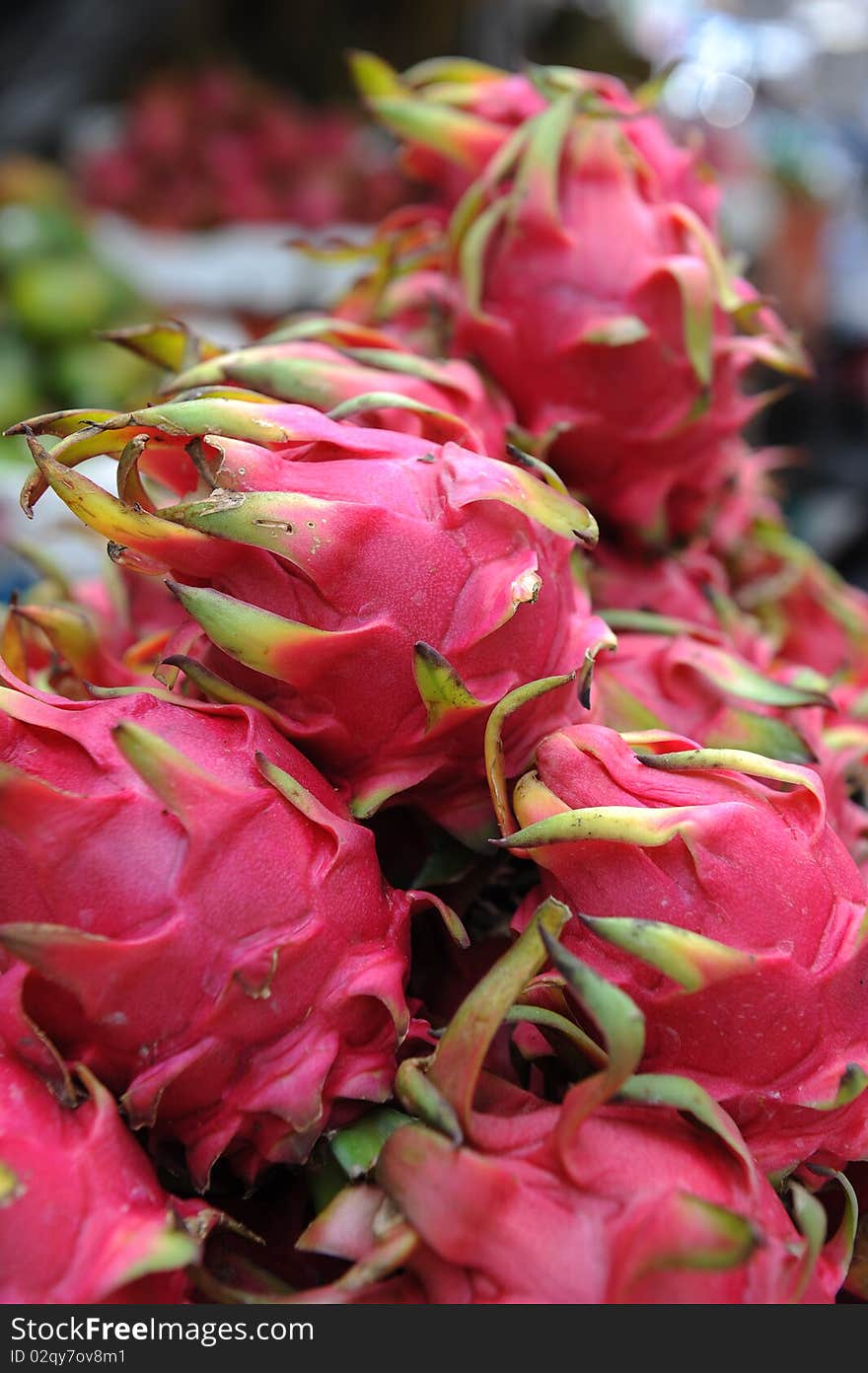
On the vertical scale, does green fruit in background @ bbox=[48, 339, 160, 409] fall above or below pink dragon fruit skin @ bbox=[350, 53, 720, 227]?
below

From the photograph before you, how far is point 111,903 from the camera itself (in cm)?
57

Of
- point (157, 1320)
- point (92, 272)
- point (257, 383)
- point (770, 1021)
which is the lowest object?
point (92, 272)

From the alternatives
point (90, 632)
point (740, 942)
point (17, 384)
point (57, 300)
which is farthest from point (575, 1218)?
point (57, 300)

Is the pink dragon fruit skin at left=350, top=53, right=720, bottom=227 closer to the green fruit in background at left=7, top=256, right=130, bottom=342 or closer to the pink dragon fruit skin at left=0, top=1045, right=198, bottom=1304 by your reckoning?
the pink dragon fruit skin at left=0, top=1045, right=198, bottom=1304

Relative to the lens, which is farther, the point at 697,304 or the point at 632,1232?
the point at 697,304

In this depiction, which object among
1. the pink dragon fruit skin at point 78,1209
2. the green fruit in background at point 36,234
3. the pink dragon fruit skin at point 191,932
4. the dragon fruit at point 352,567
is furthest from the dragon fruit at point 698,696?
the green fruit in background at point 36,234

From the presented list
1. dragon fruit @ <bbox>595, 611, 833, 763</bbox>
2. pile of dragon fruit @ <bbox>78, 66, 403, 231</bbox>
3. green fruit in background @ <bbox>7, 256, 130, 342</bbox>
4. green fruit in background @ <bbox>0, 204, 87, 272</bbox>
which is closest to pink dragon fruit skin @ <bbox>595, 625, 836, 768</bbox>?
dragon fruit @ <bbox>595, 611, 833, 763</bbox>

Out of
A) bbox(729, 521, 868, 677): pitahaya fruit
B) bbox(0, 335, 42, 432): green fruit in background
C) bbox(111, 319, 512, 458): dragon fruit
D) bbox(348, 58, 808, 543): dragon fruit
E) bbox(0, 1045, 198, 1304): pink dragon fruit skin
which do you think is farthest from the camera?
bbox(0, 335, 42, 432): green fruit in background

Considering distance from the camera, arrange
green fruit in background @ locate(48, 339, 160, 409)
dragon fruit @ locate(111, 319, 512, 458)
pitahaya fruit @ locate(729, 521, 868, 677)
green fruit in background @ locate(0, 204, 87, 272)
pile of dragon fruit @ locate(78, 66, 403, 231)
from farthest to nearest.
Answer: pile of dragon fruit @ locate(78, 66, 403, 231) → green fruit in background @ locate(0, 204, 87, 272) → green fruit in background @ locate(48, 339, 160, 409) → pitahaya fruit @ locate(729, 521, 868, 677) → dragon fruit @ locate(111, 319, 512, 458)

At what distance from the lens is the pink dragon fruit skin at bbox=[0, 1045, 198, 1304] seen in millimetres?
523

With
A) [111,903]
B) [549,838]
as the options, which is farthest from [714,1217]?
[111,903]

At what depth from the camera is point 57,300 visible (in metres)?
2.64

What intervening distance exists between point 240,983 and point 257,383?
1.32 feet

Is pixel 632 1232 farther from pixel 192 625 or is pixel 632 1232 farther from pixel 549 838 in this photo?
pixel 192 625
